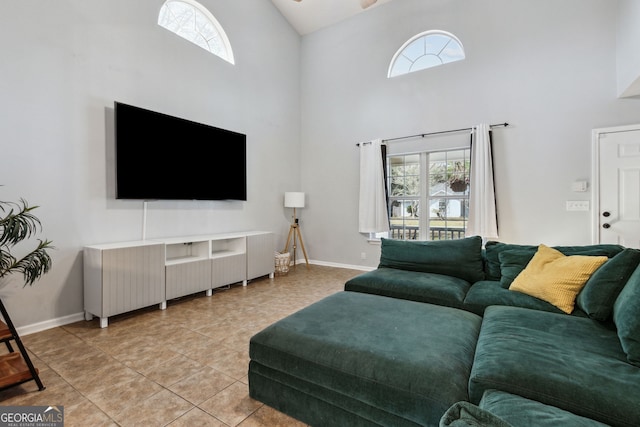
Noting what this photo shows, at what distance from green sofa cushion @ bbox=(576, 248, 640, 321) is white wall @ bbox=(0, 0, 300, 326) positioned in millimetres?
3978

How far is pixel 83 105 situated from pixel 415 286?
358 cm

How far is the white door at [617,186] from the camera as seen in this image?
3.40 meters

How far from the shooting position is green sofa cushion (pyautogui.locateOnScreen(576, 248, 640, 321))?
1.68 meters

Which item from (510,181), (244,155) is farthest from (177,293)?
(510,181)

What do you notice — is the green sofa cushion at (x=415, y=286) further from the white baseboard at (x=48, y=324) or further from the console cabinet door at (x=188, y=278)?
the white baseboard at (x=48, y=324)

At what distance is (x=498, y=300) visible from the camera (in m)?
2.15

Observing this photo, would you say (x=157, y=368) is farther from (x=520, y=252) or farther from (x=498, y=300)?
(x=520, y=252)

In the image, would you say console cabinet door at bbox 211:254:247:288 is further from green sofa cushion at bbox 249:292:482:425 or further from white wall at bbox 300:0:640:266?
green sofa cushion at bbox 249:292:482:425

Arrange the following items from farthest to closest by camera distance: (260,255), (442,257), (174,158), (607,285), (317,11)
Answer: (317,11), (260,255), (174,158), (442,257), (607,285)

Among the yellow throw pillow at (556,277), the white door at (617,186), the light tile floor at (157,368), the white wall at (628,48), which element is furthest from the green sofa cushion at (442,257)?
the white wall at (628,48)

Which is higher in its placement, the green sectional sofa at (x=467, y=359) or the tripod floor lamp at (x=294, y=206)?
the tripod floor lamp at (x=294, y=206)

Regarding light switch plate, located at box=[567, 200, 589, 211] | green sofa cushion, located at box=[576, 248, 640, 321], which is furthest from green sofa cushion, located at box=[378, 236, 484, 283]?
light switch plate, located at box=[567, 200, 589, 211]

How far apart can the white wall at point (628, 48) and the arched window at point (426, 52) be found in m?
1.70

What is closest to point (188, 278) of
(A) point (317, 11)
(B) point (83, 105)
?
(B) point (83, 105)
